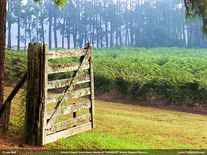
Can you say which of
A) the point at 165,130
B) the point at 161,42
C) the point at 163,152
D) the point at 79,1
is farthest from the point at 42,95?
the point at 79,1

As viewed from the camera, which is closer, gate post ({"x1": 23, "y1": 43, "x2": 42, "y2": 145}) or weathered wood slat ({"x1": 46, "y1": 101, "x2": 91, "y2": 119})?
gate post ({"x1": 23, "y1": 43, "x2": 42, "y2": 145})

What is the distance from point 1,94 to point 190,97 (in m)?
7.20

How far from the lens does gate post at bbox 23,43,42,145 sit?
439 centimetres

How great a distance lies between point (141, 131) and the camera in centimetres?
585

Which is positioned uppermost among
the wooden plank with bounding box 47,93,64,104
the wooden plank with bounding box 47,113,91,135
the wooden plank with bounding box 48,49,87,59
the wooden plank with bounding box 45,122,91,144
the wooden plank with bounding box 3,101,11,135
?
the wooden plank with bounding box 48,49,87,59

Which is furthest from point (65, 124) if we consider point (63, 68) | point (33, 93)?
point (63, 68)

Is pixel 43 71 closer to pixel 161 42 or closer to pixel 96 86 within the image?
pixel 96 86

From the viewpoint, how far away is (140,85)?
1012 cm

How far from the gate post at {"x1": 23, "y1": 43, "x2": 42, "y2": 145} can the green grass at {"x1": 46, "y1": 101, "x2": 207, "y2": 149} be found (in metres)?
0.44

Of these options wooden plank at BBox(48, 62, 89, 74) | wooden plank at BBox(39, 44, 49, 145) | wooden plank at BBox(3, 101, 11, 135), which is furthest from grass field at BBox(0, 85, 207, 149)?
wooden plank at BBox(48, 62, 89, 74)

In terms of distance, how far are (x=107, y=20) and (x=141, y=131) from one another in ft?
157

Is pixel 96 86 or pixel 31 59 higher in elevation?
pixel 31 59

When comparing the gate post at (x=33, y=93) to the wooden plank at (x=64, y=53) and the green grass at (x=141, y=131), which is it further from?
the green grass at (x=141, y=131)

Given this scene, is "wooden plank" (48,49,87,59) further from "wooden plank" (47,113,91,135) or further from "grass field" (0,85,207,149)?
"grass field" (0,85,207,149)
